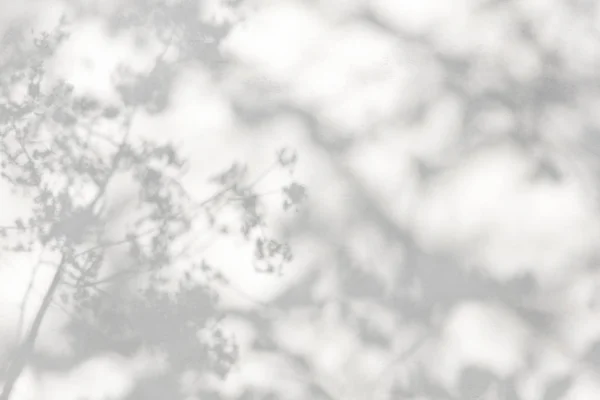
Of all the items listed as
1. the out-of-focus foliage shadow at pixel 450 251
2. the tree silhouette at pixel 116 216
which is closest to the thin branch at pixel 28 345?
the tree silhouette at pixel 116 216

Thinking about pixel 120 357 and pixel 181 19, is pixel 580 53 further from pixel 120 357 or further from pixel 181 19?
pixel 120 357

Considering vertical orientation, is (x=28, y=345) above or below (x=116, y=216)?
below

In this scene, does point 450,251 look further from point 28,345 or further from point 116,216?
point 28,345

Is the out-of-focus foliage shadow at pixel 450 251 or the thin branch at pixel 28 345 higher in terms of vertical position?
the out-of-focus foliage shadow at pixel 450 251

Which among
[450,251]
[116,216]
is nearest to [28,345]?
[116,216]

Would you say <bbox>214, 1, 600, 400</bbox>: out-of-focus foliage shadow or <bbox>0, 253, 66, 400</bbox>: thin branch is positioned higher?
<bbox>214, 1, 600, 400</bbox>: out-of-focus foliage shadow

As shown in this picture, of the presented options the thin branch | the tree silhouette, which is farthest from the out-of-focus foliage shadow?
the thin branch

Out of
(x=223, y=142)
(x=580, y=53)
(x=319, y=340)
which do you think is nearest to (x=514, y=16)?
(x=580, y=53)

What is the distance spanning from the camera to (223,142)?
1457mm

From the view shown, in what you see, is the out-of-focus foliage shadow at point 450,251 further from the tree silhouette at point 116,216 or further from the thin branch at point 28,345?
the thin branch at point 28,345

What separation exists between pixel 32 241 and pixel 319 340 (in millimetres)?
617

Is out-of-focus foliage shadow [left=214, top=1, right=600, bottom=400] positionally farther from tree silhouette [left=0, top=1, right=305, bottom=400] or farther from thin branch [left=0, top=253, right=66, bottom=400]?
thin branch [left=0, top=253, right=66, bottom=400]

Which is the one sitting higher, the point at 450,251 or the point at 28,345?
the point at 450,251

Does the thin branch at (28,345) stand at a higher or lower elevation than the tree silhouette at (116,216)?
lower
